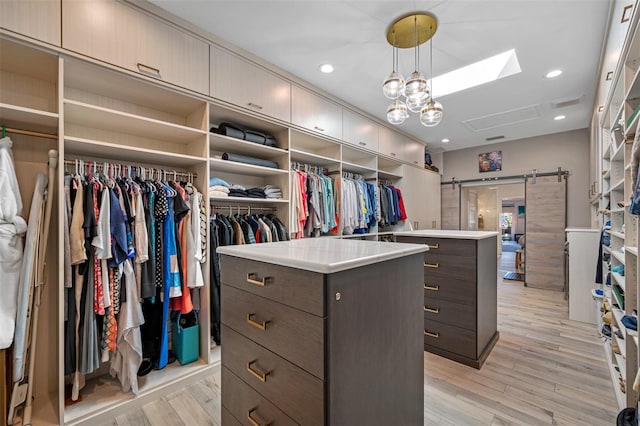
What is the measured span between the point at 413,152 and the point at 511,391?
3762 mm

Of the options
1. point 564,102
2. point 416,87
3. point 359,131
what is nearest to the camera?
point 416,87

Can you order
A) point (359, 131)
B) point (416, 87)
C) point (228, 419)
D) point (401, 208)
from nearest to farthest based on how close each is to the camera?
point (228, 419)
point (416, 87)
point (359, 131)
point (401, 208)

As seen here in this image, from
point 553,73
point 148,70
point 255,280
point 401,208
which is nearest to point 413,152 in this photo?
point 401,208

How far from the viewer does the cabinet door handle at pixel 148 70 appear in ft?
5.97

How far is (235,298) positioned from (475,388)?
71.8 inches

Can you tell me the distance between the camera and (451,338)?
2254 mm

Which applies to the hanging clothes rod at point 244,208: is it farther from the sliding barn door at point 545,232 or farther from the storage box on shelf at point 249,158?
the sliding barn door at point 545,232

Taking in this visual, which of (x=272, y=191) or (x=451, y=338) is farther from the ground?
(x=272, y=191)

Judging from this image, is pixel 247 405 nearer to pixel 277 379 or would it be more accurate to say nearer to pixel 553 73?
pixel 277 379

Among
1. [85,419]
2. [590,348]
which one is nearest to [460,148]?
[590,348]

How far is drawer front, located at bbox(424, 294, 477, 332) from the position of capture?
7.06 ft

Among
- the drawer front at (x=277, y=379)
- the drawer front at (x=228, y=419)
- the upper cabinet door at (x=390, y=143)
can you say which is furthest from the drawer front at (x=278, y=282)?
the upper cabinet door at (x=390, y=143)

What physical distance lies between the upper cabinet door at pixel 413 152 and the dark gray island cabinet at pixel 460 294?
249 centimetres

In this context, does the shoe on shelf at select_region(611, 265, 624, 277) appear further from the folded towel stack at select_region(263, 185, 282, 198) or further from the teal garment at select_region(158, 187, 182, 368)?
the teal garment at select_region(158, 187, 182, 368)
